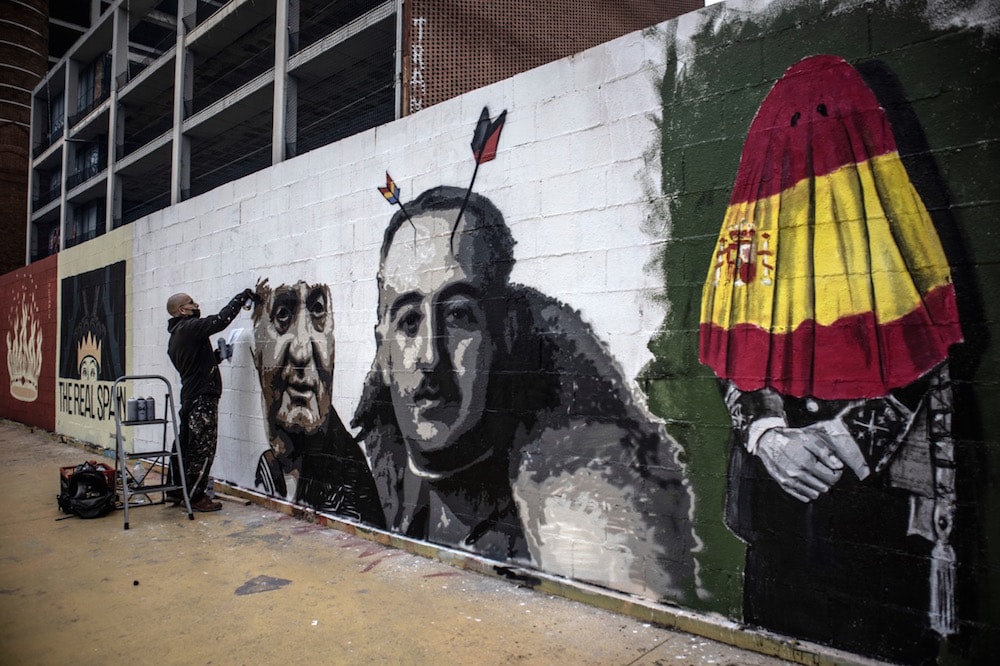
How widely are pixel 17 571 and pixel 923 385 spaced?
5.40 metres

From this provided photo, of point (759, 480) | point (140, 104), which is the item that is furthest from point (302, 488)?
point (140, 104)

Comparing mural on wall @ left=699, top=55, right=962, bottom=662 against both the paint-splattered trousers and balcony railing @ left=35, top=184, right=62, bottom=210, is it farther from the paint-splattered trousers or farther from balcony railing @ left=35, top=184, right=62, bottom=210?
balcony railing @ left=35, top=184, right=62, bottom=210

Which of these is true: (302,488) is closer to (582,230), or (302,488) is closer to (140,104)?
(582,230)

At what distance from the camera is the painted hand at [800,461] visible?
8.85 ft

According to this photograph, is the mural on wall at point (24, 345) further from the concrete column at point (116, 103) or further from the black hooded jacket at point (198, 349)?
the black hooded jacket at point (198, 349)

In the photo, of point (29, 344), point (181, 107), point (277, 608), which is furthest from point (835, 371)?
point (29, 344)

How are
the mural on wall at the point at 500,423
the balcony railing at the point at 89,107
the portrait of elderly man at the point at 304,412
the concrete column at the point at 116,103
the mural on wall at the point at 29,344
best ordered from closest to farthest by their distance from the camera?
the mural on wall at the point at 500,423, the portrait of elderly man at the point at 304,412, the mural on wall at the point at 29,344, the concrete column at the point at 116,103, the balcony railing at the point at 89,107

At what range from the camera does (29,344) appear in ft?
41.1

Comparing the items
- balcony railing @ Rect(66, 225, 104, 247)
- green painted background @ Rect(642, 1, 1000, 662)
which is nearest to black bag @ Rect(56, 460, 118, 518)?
green painted background @ Rect(642, 1, 1000, 662)

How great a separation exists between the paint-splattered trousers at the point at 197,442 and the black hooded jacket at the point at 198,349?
0.11 m

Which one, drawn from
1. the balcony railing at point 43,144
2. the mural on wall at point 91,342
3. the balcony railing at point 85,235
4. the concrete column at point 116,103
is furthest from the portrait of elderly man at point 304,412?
the balcony railing at point 43,144

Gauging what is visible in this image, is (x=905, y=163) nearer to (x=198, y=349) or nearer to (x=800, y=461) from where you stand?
(x=800, y=461)

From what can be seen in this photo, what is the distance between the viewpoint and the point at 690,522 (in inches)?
121

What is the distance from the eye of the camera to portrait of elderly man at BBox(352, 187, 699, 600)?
129 inches
